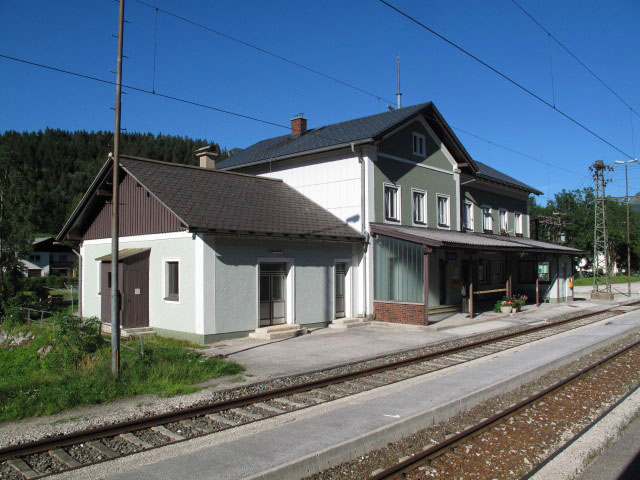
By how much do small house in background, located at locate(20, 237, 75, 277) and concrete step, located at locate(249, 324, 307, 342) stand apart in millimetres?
48257

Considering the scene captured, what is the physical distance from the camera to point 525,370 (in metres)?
10.2

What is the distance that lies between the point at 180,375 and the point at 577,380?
304 inches

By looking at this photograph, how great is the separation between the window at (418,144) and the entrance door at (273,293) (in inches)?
335

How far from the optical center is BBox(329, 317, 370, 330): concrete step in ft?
56.7

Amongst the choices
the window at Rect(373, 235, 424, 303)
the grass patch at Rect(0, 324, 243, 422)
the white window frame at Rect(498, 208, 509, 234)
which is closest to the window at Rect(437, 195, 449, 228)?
the window at Rect(373, 235, 424, 303)

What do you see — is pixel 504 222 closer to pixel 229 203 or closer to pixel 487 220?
Answer: pixel 487 220

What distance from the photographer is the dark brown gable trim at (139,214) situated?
15.5 meters

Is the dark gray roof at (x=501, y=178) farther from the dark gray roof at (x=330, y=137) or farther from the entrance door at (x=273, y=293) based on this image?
the entrance door at (x=273, y=293)

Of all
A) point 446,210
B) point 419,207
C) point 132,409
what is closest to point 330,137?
point 419,207

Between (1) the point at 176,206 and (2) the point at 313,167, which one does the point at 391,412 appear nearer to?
(1) the point at 176,206

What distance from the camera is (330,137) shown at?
20438mm

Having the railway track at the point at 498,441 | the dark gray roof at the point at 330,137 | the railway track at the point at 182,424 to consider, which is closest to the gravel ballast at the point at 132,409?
the railway track at the point at 182,424

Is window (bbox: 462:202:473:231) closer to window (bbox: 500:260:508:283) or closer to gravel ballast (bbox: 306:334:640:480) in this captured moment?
window (bbox: 500:260:508:283)

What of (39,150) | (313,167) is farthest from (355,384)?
(39,150)
